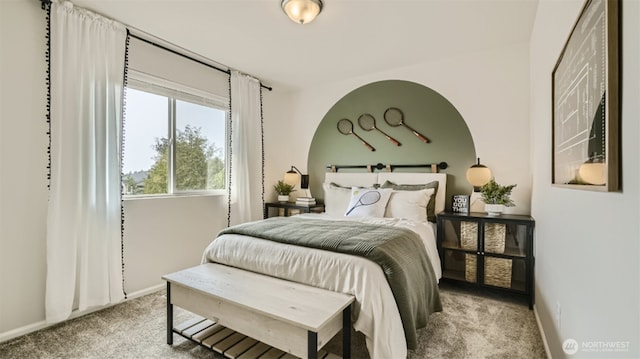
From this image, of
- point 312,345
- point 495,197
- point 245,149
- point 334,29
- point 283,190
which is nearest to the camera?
point 312,345

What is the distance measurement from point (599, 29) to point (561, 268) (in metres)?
1.12

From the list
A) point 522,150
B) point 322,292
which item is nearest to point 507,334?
point 322,292

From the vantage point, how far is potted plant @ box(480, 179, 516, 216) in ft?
9.01

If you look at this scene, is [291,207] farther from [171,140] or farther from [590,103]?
[590,103]

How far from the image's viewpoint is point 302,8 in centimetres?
214

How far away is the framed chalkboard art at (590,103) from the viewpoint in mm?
789

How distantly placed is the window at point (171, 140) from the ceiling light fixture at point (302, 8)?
5.21ft

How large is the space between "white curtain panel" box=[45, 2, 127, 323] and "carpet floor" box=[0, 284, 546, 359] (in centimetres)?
19

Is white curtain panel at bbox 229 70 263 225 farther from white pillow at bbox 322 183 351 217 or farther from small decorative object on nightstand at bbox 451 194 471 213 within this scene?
small decorative object on nightstand at bbox 451 194 471 213

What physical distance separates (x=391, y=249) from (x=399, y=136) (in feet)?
6.92

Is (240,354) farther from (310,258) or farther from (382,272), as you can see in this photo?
(382,272)

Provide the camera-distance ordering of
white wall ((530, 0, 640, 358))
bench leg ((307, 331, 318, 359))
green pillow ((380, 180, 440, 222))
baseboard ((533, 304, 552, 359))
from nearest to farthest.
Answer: white wall ((530, 0, 640, 358)) < bench leg ((307, 331, 318, 359)) < baseboard ((533, 304, 552, 359)) < green pillow ((380, 180, 440, 222))

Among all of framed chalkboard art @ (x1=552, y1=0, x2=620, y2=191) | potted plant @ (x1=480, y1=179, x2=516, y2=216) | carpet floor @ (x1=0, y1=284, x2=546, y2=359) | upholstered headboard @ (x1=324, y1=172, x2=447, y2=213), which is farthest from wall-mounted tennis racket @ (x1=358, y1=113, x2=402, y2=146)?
framed chalkboard art @ (x1=552, y1=0, x2=620, y2=191)

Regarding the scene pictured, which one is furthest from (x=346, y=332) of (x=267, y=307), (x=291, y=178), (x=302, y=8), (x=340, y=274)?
(x=291, y=178)
